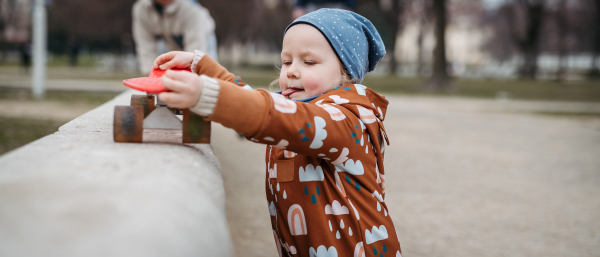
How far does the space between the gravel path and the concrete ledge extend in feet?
6.23

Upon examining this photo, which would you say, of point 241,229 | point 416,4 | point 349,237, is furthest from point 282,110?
point 416,4

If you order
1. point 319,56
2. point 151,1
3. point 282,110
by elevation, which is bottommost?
point 282,110

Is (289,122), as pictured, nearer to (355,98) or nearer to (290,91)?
(355,98)

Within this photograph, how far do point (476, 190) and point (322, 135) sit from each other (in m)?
3.62

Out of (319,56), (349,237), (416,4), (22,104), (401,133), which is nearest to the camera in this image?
(349,237)

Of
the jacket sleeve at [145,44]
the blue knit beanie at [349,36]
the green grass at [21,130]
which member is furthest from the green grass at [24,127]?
the blue knit beanie at [349,36]

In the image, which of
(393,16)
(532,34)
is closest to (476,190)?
(393,16)

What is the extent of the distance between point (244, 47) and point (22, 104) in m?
36.7

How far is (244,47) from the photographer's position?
44719 millimetres

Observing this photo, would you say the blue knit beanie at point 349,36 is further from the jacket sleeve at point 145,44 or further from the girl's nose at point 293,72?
the jacket sleeve at point 145,44

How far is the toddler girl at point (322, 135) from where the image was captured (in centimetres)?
132

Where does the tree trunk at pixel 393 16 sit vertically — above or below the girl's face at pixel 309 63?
above

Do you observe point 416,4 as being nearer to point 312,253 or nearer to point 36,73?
point 36,73

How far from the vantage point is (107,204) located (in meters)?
0.85
